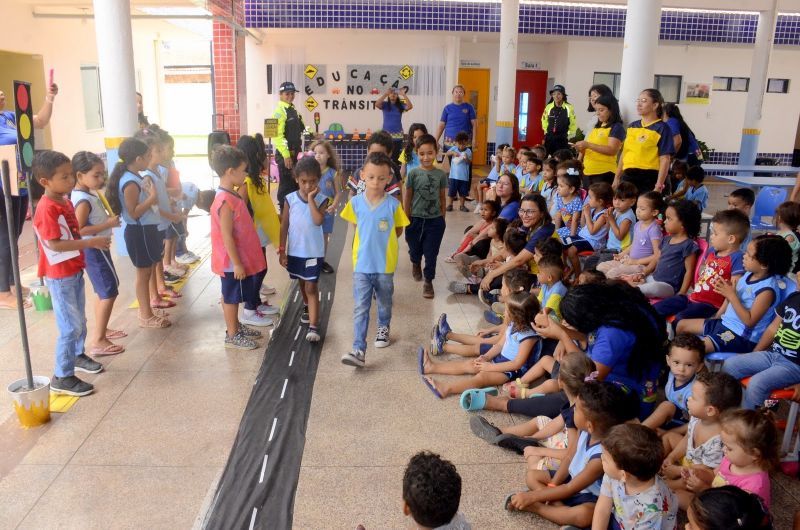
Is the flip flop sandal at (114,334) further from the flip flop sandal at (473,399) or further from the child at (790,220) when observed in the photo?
the child at (790,220)

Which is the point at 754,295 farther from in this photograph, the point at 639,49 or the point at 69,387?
the point at 69,387

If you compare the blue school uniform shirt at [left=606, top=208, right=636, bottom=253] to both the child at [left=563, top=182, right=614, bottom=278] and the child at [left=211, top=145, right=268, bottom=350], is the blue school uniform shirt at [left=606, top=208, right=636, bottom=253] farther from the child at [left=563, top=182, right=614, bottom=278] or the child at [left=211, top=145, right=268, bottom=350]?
the child at [left=211, top=145, right=268, bottom=350]

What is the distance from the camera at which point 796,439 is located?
2.96m

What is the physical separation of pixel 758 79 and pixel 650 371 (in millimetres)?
11277

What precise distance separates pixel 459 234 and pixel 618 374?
5008 millimetres

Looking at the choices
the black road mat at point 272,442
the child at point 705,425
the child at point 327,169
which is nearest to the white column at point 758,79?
the child at point 327,169

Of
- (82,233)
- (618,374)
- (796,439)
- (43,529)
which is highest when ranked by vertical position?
(82,233)

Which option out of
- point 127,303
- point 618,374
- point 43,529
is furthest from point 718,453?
point 127,303

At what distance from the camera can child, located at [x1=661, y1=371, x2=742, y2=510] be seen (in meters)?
2.51

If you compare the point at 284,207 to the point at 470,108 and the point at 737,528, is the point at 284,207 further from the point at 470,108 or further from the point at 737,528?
the point at 470,108

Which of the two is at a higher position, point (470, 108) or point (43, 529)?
point (470, 108)

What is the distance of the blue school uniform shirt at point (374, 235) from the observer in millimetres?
4039

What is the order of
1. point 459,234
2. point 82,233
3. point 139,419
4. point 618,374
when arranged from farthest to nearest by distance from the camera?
1. point 459,234
2. point 82,233
3. point 139,419
4. point 618,374

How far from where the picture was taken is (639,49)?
6.02m
